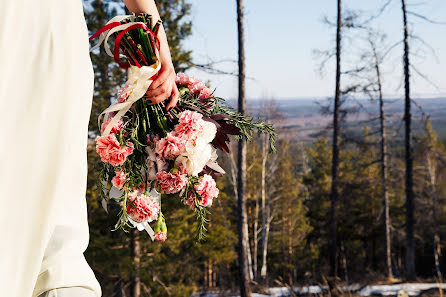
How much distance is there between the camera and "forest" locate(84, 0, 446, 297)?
43.2ft

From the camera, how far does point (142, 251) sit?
45.0ft

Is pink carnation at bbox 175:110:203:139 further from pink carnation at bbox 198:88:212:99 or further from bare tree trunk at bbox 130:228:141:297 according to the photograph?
bare tree trunk at bbox 130:228:141:297

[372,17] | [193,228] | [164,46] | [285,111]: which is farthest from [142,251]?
[285,111]

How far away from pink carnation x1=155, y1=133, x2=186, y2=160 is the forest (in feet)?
1.01

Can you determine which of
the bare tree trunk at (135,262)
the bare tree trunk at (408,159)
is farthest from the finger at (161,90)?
the bare tree trunk at (408,159)

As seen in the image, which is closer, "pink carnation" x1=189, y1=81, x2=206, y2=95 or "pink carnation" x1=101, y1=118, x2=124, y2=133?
"pink carnation" x1=101, y1=118, x2=124, y2=133

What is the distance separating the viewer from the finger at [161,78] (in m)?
1.69

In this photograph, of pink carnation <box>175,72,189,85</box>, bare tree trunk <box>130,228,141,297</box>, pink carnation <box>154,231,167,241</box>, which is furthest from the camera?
bare tree trunk <box>130,228,141,297</box>

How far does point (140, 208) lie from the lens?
1.93 metres

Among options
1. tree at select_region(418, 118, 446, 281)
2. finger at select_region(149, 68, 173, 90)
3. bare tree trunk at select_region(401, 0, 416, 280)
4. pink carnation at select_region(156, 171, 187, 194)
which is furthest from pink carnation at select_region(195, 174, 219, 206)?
tree at select_region(418, 118, 446, 281)

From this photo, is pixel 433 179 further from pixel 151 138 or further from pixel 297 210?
pixel 151 138

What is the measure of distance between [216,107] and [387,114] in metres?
20.5

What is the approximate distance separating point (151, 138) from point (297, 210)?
32090mm

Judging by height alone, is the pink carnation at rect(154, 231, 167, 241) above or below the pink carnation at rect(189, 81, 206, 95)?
below
